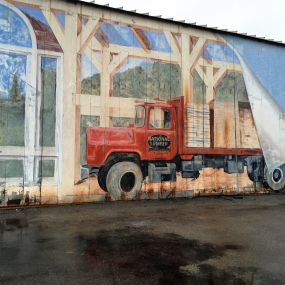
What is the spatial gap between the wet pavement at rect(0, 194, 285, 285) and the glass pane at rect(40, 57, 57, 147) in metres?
2.06

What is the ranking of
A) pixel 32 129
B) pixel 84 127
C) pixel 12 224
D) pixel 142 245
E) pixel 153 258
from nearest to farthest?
pixel 153 258 < pixel 142 245 < pixel 12 224 < pixel 32 129 < pixel 84 127

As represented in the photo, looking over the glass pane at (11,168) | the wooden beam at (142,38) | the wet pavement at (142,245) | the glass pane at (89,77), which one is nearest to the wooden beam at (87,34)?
the glass pane at (89,77)

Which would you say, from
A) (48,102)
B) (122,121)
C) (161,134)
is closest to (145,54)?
(122,121)

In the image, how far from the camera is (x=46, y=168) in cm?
1004

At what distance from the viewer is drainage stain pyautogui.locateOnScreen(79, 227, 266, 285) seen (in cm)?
428

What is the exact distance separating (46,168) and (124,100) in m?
3.25

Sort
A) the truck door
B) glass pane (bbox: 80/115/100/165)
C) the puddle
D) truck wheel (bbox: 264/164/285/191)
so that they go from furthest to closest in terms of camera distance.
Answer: truck wheel (bbox: 264/164/285/191) → the truck door → glass pane (bbox: 80/115/100/165) → the puddle

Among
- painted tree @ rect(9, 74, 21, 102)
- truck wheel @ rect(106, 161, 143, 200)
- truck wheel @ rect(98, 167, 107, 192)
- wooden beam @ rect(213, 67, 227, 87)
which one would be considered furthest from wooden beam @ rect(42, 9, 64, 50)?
wooden beam @ rect(213, 67, 227, 87)

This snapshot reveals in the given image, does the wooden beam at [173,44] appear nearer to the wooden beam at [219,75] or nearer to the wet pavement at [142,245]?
the wooden beam at [219,75]

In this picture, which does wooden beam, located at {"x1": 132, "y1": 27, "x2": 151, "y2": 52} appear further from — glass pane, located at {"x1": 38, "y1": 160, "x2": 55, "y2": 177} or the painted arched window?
glass pane, located at {"x1": 38, "y1": 160, "x2": 55, "y2": 177}

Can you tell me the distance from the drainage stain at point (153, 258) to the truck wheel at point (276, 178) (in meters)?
8.22

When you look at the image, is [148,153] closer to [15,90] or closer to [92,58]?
[92,58]

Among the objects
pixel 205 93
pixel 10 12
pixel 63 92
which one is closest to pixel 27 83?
pixel 63 92

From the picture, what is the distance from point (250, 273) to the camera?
14.6 feet
